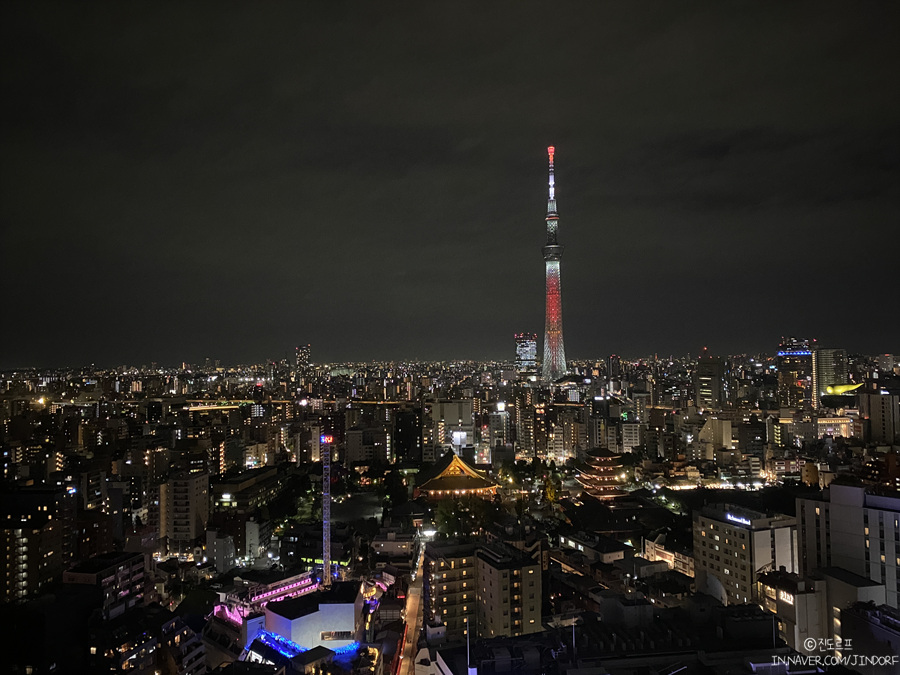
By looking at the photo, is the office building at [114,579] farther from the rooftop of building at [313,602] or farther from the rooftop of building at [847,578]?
the rooftop of building at [847,578]

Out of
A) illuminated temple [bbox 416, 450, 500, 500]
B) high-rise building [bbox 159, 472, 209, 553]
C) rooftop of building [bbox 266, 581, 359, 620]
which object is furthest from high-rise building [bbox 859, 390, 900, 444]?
high-rise building [bbox 159, 472, 209, 553]

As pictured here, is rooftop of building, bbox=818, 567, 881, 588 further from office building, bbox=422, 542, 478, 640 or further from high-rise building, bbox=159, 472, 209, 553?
high-rise building, bbox=159, 472, 209, 553

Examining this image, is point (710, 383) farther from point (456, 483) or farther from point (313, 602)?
point (313, 602)

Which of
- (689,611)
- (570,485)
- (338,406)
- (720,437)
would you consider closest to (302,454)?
(338,406)

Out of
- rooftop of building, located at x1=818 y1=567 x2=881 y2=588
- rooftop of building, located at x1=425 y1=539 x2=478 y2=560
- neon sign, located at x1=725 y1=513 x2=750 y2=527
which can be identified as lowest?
rooftop of building, located at x1=425 y1=539 x2=478 y2=560

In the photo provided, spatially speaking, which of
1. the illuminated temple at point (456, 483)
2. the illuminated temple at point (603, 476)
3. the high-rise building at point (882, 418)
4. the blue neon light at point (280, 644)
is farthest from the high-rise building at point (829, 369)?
the blue neon light at point (280, 644)

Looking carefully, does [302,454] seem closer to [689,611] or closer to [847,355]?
[689,611]
